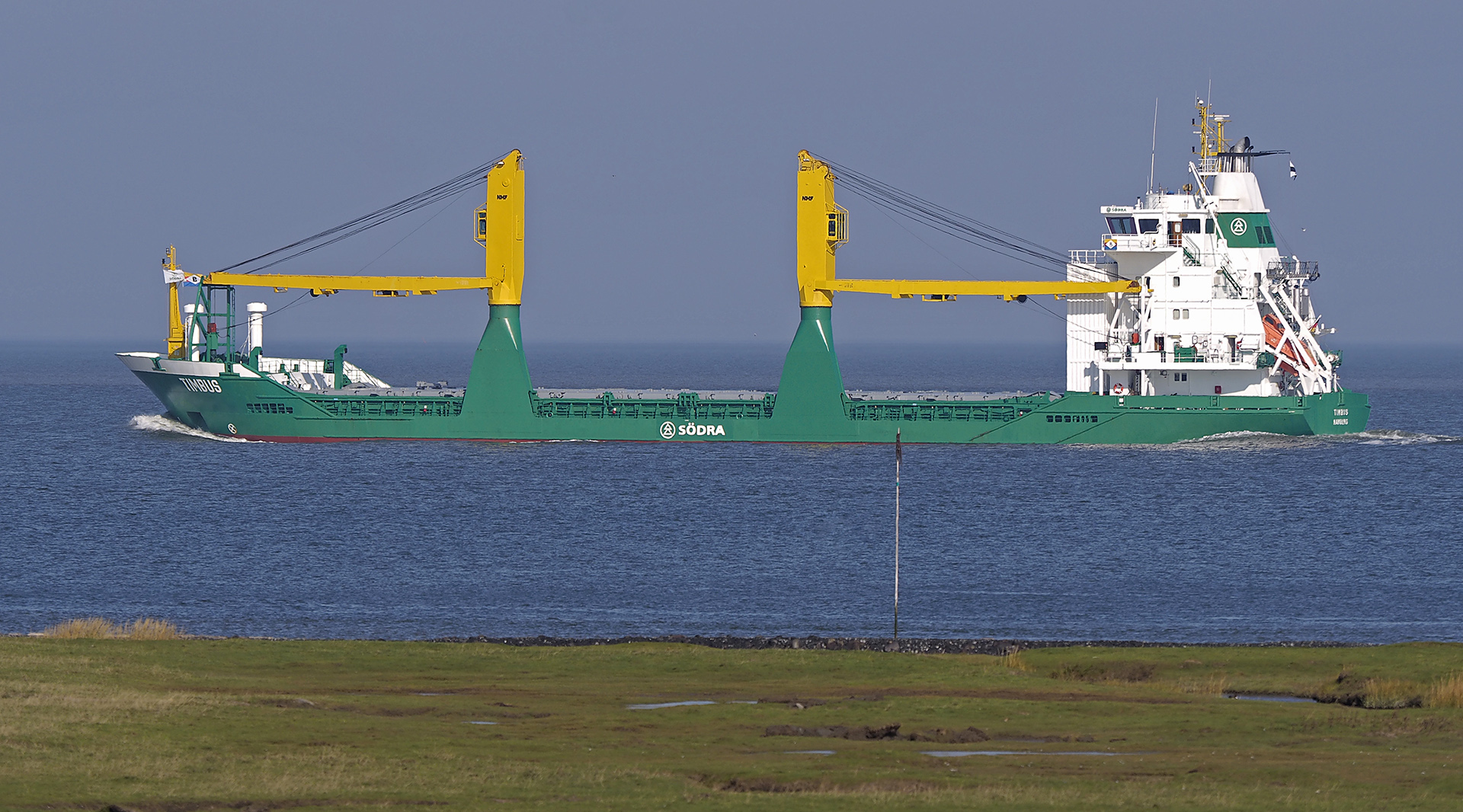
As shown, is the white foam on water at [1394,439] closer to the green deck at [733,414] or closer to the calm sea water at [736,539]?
the calm sea water at [736,539]

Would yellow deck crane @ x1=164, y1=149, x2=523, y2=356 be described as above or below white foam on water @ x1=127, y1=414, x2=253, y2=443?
above

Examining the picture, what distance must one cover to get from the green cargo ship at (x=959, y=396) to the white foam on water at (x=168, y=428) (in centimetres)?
92

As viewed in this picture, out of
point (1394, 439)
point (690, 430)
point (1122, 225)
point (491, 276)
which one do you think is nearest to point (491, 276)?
point (491, 276)

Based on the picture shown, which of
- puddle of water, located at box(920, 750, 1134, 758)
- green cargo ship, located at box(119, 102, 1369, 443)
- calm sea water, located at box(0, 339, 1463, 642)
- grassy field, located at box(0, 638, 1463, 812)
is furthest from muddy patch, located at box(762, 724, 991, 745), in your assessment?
green cargo ship, located at box(119, 102, 1369, 443)

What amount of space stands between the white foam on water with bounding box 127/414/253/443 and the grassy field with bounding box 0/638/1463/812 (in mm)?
44064

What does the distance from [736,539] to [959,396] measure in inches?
1082

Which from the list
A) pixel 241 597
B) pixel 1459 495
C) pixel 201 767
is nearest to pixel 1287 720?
pixel 201 767

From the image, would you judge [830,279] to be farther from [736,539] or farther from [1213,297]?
[736,539]

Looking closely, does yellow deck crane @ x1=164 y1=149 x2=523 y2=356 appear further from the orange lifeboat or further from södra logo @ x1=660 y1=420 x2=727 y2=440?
the orange lifeboat

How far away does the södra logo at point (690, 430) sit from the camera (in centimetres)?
6619

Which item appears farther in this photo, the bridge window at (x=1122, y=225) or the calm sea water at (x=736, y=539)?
the bridge window at (x=1122, y=225)

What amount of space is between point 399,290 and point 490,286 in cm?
365

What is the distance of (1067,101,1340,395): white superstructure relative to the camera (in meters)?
62.9

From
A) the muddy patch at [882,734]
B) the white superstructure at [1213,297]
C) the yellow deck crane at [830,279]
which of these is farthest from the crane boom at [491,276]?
the muddy patch at [882,734]
